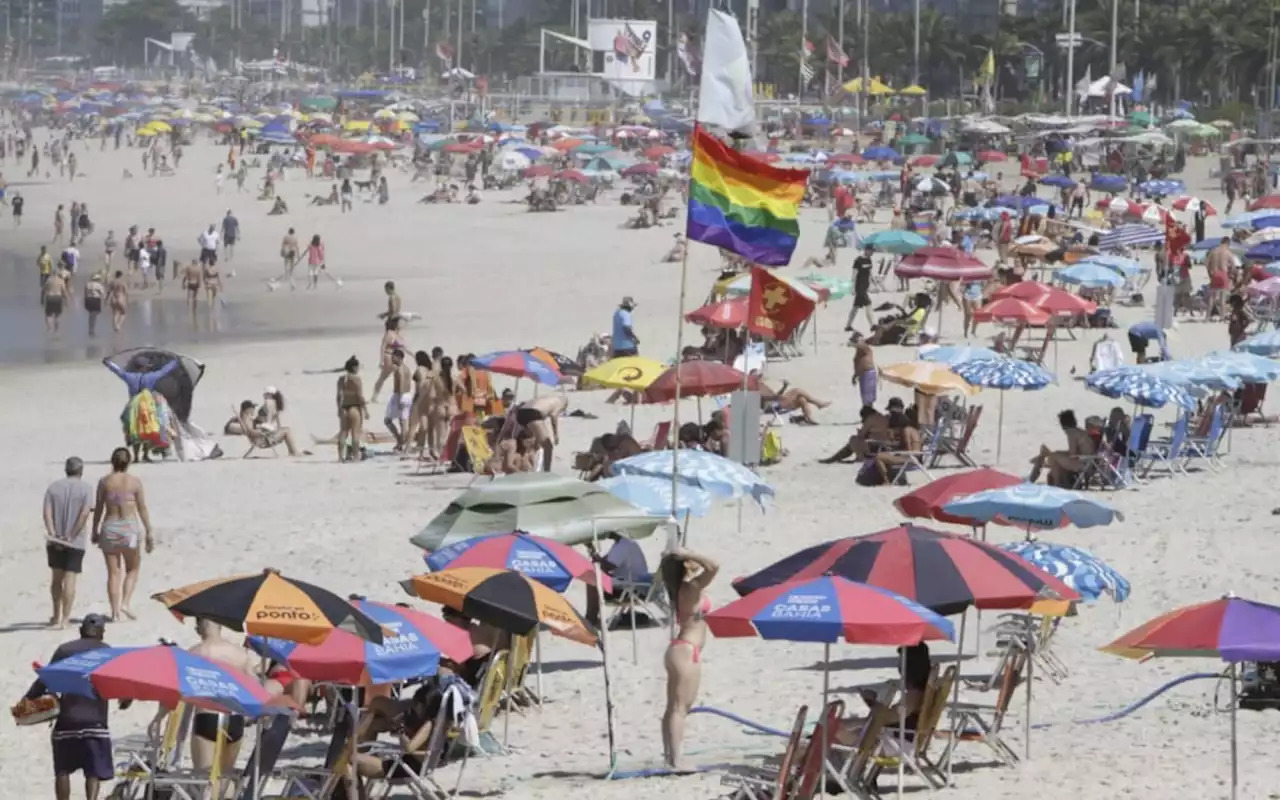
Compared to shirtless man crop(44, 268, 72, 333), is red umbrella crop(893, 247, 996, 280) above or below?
above

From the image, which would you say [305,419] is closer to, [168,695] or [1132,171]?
[168,695]

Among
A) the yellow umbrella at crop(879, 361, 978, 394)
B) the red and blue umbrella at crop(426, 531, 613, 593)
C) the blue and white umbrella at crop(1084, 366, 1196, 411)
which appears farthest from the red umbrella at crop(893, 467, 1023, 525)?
the yellow umbrella at crop(879, 361, 978, 394)

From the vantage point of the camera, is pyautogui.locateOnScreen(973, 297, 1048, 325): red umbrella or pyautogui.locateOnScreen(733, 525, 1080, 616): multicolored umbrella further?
pyautogui.locateOnScreen(973, 297, 1048, 325): red umbrella

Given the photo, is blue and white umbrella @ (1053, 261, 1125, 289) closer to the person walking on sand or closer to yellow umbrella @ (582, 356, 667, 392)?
yellow umbrella @ (582, 356, 667, 392)

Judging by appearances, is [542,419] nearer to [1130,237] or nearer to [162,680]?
[162,680]

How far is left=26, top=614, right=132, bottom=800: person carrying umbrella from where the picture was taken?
876cm

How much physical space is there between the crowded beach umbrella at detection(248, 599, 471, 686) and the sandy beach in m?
0.66

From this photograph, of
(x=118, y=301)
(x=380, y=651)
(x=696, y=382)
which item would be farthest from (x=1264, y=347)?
(x=118, y=301)

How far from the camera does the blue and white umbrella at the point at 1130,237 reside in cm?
3167

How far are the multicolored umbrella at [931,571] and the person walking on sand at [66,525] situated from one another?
15.6 ft

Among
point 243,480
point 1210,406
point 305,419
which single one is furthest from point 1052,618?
point 305,419

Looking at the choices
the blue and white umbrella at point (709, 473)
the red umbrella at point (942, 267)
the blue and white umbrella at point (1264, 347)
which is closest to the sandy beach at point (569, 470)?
the blue and white umbrella at point (709, 473)

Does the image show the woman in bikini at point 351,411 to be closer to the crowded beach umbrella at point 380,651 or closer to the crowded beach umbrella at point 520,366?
the crowded beach umbrella at point 520,366

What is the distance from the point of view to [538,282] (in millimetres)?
38156
